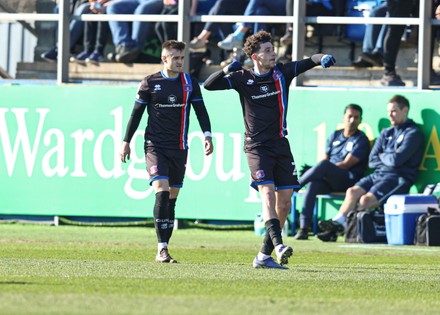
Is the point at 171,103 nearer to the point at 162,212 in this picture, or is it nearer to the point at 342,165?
the point at 162,212

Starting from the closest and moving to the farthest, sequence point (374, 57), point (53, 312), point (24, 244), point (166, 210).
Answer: point (53, 312) → point (166, 210) → point (24, 244) → point (374, 57)

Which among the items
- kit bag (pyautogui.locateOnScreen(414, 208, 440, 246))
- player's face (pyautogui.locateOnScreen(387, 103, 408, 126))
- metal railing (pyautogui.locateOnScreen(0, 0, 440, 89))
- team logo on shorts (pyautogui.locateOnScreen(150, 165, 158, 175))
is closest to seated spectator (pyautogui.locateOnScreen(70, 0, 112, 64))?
metal railing (pyautogui.locateOnScreen(0, 0, 440, 89))

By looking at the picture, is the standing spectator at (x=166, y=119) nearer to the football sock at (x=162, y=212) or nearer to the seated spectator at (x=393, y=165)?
the football sock at (x=162, y=212)

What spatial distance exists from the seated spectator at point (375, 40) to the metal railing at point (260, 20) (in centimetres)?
48

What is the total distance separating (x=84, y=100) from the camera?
1922cm

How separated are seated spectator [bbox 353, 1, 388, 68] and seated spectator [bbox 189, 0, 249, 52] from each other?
6.63ft

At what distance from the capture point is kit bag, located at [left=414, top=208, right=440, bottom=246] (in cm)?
1591

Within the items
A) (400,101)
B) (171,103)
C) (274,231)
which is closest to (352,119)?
(400,101)

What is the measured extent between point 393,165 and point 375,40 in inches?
102

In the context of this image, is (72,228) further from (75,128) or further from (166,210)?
(166,210)

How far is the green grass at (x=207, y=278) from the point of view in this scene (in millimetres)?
7906

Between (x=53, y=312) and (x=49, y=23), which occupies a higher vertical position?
(x=49, y=23)

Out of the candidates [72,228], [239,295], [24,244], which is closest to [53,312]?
[239,295]

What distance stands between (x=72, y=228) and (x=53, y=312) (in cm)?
1157
